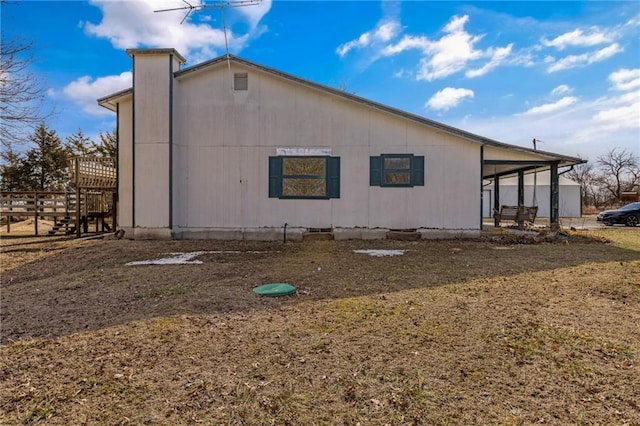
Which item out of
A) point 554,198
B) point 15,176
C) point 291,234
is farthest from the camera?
point 15,176

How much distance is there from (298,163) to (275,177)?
0.77 meters

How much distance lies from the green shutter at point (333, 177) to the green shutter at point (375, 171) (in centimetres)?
93

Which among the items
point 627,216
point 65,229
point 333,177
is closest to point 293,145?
point 333,177

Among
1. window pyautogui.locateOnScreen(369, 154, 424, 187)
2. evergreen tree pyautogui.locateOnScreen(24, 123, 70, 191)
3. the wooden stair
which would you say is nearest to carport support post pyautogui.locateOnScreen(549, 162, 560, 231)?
window pyautogui.locateOnScreen(369, 154, 424, 187)

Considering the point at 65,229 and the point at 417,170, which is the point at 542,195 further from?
the point at 65,229

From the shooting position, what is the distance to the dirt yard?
230 centimetres

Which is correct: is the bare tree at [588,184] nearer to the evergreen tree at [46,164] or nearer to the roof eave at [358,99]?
the roof eave at [358,99]

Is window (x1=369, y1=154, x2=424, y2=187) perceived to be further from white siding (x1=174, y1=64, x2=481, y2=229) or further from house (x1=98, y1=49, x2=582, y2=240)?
white siding (x1=174, y1=64, x2=481, y2=229)

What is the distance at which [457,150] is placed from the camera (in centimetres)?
1071

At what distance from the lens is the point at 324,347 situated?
321cm

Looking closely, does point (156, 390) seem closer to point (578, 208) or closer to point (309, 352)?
point (309, 352)

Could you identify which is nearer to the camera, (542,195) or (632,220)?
(632,220)

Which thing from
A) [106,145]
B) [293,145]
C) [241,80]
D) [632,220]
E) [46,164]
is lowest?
[632,220]

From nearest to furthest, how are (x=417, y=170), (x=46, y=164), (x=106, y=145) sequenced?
(x=417, y=170) → (x=106, y=145) → (x=46, y=164)
